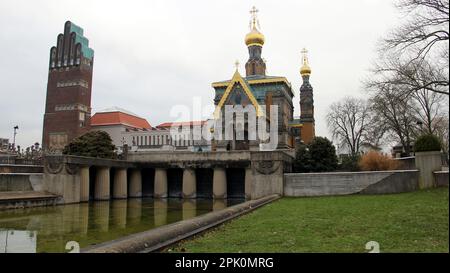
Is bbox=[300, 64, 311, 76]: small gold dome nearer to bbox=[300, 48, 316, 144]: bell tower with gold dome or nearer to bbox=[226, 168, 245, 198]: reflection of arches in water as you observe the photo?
bbox=[300, 48, 316, 144]: bell tower with gold dome

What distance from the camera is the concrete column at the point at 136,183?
4113 cm

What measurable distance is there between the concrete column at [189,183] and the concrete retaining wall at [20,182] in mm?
14452

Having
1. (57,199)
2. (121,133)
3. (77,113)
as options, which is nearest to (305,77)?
(121,133)

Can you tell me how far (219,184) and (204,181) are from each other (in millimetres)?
5461

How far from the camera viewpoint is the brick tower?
Answer: 7362cm

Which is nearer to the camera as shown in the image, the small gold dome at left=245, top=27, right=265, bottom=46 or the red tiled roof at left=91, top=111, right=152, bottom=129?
the small gold dome at left=245, top=27, right=265, bottom=46

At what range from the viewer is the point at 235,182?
42.1m

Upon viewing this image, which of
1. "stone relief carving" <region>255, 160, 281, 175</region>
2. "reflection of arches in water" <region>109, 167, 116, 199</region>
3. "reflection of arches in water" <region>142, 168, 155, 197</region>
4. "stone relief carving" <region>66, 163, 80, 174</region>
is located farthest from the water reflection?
"reflection of arches in water" <region>142, 168, 155, 197</region>

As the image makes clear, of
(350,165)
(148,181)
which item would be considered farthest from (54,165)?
(350,165)

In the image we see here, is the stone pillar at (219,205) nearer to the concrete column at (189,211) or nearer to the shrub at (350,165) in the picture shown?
the concrete column at (189,211)

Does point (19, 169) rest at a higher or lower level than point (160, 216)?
higher

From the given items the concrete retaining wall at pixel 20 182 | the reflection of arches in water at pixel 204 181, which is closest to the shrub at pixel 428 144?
the reflection of arches in water at pixel 204 181

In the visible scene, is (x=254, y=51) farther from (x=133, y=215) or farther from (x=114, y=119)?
(x=133, y=215)

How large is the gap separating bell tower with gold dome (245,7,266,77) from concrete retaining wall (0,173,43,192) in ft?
152
